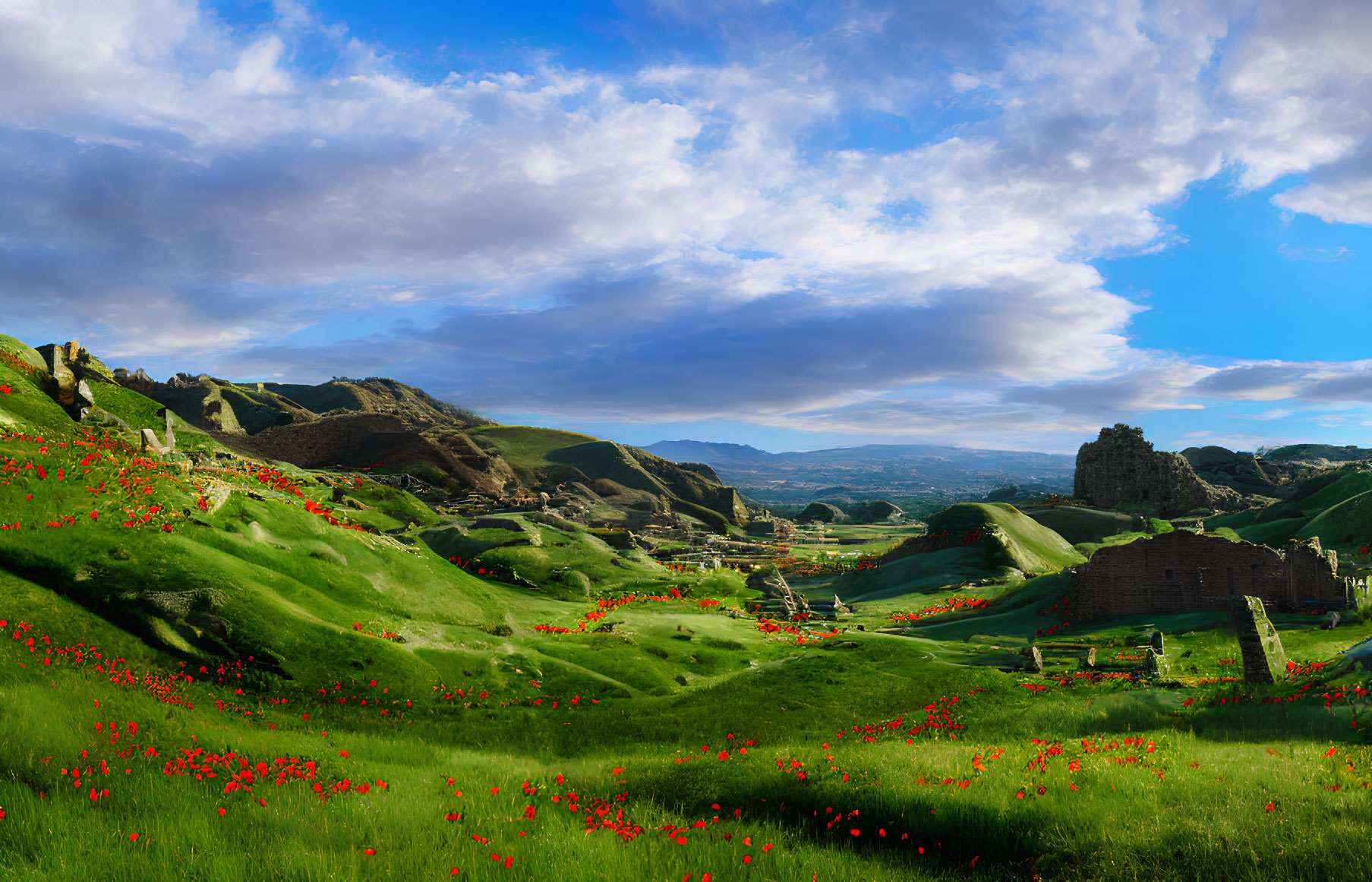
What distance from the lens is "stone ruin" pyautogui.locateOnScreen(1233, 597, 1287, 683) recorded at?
18688 millimetres

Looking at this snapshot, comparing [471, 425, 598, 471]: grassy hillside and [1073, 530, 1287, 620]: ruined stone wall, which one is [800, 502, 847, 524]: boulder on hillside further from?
[1073, 530, 1287, 620]: ruined stone wall

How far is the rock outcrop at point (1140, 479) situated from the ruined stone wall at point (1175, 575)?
236ft

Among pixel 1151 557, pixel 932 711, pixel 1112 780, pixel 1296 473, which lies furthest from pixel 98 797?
pixel 1296 473

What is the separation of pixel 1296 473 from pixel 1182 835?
528 feet

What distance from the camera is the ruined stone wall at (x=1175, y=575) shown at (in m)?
33.3

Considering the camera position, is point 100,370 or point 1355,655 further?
point 100,370

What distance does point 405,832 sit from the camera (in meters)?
8.67

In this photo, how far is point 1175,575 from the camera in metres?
34.8

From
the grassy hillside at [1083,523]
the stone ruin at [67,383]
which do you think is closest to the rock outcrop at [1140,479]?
the grassy hillside at [1083,523]

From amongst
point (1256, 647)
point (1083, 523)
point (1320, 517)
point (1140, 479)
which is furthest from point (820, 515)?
point (1256, 647)

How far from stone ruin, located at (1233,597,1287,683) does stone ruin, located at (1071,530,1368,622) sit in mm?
16304

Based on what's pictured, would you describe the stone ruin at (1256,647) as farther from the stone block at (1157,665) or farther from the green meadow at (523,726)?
the stone block at (1157,665)

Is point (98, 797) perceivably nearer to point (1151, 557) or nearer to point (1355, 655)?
point (1355, 655)

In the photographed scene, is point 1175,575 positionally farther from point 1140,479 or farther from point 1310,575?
point 1140,479
